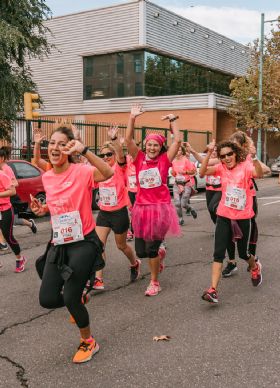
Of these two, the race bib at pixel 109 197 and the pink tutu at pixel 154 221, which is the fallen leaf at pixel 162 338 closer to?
the pink tutu at pixel 154 221

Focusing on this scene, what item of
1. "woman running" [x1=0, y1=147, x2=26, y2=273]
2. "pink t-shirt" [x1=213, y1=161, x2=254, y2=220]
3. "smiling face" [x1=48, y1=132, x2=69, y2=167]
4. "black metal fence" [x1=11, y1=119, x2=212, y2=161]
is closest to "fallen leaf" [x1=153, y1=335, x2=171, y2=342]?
"pink t-shirt" [x1=213, y1=161, x2=254, y2=220]

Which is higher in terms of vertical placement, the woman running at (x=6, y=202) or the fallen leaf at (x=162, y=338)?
the woman running at (x=6, y=202)

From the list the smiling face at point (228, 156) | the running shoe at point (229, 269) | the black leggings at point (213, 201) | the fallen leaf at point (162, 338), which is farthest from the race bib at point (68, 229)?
the black leggings at point (213, 201)

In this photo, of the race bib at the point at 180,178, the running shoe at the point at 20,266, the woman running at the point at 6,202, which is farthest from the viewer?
the race bib at the point at 180,178

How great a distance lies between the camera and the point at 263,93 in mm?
29953

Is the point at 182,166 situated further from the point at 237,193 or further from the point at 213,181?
the point at 237,193

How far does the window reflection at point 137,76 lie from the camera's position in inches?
1162

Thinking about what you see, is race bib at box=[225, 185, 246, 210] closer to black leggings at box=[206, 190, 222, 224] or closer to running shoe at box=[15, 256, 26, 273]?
black leggings at box=[206, 190, 222, 224]

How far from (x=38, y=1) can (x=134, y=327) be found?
51.7 feet

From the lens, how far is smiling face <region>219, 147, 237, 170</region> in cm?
524

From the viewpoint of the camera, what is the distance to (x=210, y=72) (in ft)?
116

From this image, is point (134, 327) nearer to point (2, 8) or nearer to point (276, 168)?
point (2, 8)

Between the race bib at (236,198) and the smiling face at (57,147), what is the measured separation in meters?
2.17

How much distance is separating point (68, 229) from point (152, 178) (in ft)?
5.72
